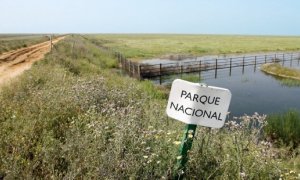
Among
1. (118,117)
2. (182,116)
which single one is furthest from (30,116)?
(182,116)

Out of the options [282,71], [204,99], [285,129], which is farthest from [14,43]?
[204,99]

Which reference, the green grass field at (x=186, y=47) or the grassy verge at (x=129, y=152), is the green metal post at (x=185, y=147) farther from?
the green grass field at (x=186, y=47)

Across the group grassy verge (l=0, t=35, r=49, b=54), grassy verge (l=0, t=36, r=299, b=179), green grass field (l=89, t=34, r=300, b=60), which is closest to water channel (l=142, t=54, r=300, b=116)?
grassy verge (l=0, t=36, r=299, b=179)

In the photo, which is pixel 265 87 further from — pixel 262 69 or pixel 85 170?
pixel 85 170

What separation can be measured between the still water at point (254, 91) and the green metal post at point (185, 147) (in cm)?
1307

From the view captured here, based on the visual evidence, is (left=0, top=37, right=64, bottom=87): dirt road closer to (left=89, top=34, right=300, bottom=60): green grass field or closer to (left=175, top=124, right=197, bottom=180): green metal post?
(left=175, top=124, right=197, bottom=180): green metal post

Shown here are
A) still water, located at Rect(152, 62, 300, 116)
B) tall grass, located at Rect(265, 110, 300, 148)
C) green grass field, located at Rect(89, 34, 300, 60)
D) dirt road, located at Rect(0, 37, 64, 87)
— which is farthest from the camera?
green grass field, located at Rect(89, 34, 300, 60)

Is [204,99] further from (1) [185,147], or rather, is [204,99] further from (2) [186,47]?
(2) [186,47]

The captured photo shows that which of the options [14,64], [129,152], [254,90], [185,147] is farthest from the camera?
[254,90]

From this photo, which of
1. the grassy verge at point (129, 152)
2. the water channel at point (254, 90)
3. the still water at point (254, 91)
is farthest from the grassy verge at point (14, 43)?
the grassy verge at point (129, 152)

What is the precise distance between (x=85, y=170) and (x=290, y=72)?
33459 millimetres

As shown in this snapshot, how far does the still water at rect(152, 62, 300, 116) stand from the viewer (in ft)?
63.6

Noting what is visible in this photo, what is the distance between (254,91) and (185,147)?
75.6ft

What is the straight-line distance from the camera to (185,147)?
3.84 m
